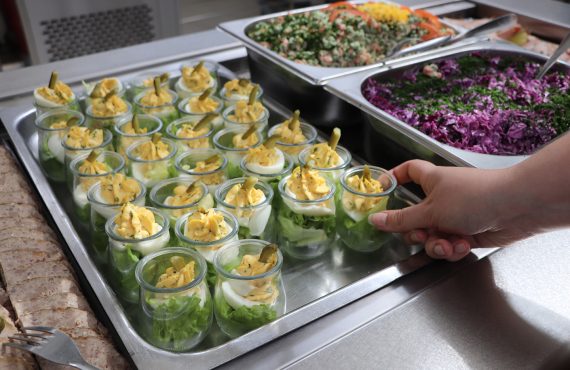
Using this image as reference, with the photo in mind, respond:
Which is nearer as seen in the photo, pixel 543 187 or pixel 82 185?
pixel 543 187

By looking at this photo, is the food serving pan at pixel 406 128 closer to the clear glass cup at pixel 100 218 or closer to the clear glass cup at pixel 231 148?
the clear glass cup at pixel 231 148

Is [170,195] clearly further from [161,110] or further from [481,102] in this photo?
[481,102]

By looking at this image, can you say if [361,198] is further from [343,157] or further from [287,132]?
[287,132]

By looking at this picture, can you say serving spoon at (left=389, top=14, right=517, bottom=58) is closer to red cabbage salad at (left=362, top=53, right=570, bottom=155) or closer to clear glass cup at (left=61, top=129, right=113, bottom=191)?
red cabbage salad at (left=362, top=53, right=570, bottom=155)

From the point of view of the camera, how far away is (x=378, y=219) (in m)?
1.48

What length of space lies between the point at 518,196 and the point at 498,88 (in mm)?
1104

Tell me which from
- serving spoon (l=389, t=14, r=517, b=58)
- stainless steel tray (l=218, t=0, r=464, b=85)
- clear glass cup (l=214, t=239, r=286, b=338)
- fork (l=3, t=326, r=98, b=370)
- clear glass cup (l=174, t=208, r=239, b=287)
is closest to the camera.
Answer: fork (l=3, t=326, r=98, b=370)

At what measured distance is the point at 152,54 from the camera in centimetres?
253

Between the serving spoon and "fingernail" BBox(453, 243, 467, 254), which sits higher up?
the serving spoon

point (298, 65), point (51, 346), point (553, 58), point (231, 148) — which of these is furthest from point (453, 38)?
point (51, 346)

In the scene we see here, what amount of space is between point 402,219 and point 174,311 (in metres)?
0.66

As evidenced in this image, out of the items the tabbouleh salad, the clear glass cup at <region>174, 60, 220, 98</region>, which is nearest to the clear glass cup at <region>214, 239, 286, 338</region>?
the clear glass cup at <region>174, 60, 220, 98</region>

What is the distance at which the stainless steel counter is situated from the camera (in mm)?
1206

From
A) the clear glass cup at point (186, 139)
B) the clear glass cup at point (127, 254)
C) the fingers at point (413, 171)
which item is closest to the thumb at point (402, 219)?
the fingers at point (413, 171)
